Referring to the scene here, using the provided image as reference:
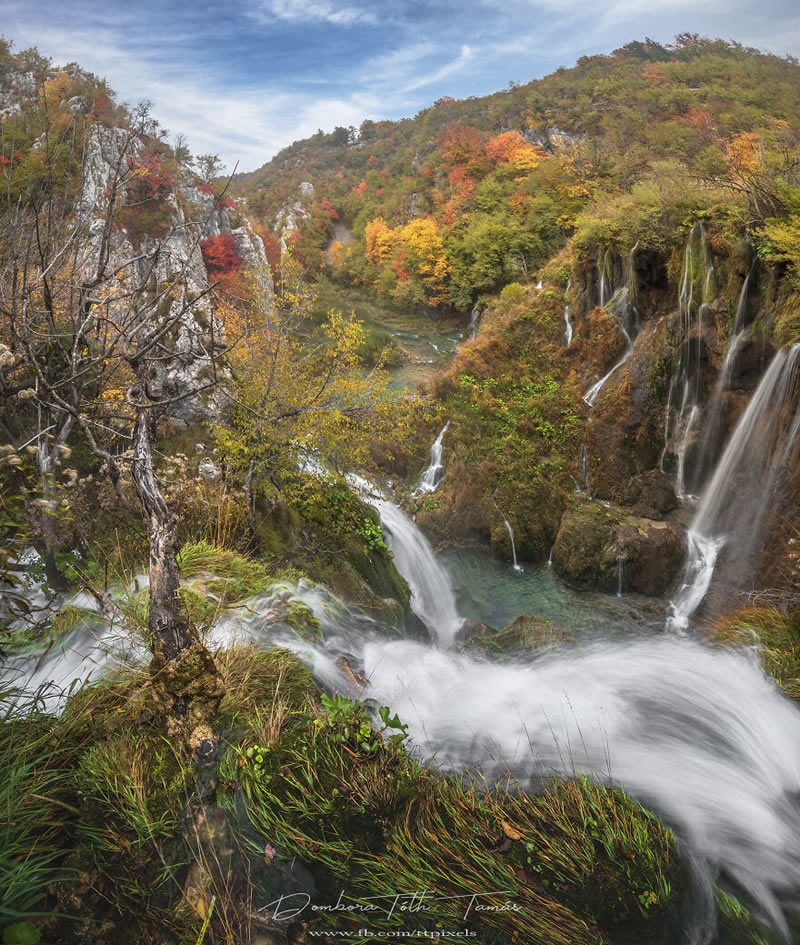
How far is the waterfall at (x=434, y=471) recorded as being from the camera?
1333 centimetres

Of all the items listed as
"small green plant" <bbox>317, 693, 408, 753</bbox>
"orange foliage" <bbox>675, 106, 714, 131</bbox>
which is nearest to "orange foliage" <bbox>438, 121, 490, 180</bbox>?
"orange foliage" <bbox>675, 106, 714, 131</bbox>

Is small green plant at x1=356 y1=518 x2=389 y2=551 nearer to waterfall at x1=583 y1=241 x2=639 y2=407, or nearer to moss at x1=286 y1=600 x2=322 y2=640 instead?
moss at x1=286 y1=600 x2=322 y2=640

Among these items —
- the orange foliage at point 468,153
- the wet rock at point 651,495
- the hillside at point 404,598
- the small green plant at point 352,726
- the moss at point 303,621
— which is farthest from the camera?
the orange foliage at point 468,153

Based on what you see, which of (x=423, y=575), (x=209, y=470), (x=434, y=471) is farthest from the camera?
(x=434, y=471)

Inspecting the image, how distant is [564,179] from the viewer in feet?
76.6

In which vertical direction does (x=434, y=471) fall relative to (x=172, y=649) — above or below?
below

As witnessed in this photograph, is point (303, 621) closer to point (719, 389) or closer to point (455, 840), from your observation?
point (455, 840)

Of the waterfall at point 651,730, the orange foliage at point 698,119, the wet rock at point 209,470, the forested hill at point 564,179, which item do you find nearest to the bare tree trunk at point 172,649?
the waterfall at point 651,730

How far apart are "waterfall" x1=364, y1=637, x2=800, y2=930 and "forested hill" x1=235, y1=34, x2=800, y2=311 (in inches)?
301

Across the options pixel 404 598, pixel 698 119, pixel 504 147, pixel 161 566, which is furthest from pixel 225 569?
pixel 504 147

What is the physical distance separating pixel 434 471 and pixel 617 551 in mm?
5445

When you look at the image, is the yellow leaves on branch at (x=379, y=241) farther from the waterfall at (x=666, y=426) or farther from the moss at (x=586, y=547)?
the moss at (x=586, y=547)

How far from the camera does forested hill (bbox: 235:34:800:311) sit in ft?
38.1

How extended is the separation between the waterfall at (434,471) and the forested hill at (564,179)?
6981 mm
